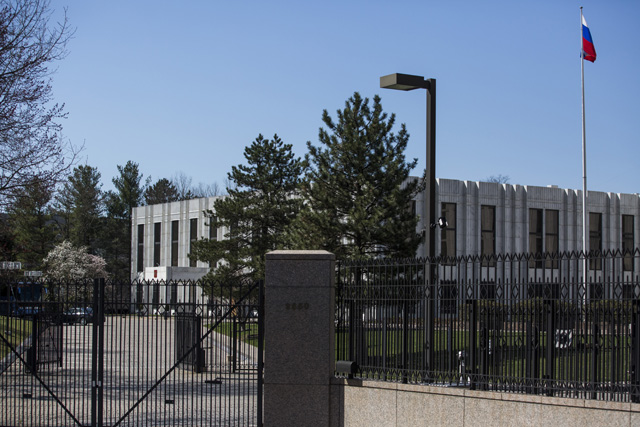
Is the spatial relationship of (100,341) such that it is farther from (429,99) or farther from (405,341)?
(429,99)

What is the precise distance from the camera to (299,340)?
11492 mm

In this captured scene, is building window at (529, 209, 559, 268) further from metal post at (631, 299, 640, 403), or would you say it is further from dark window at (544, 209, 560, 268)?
metal post at (631, 299, 640, 403)

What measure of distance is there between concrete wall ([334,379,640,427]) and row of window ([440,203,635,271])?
129 feet

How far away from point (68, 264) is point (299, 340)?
7302 cm

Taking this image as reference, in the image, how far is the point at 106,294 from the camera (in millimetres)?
12414

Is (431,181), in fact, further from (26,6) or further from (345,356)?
(26,6)

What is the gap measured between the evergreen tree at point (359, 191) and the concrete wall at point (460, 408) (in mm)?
16721

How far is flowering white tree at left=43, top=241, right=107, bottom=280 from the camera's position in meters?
79.3

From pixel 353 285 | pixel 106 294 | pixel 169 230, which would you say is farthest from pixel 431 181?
pixel 169 230

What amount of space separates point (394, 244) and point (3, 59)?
616 inches

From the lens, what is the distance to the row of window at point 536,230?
51781 mm

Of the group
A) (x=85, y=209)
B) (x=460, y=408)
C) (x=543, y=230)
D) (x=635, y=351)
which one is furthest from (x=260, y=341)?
(x=85, y=209)

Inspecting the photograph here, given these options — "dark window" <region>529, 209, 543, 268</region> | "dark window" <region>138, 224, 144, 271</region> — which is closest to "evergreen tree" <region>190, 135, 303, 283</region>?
"dark window" <region>529, 209, 543, 268</region>

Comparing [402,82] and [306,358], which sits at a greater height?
[402,82]
